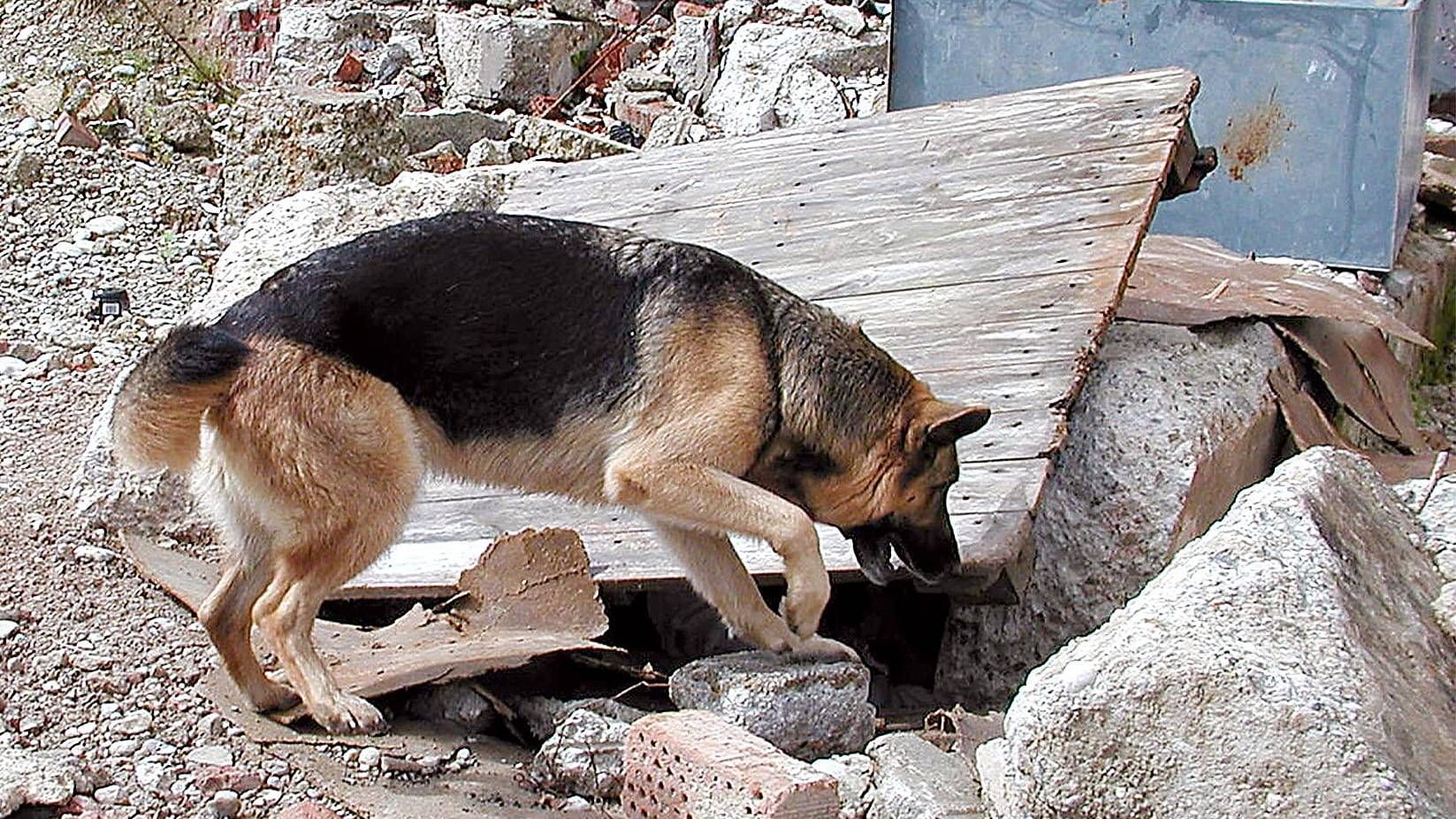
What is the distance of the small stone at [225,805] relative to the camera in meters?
4.01

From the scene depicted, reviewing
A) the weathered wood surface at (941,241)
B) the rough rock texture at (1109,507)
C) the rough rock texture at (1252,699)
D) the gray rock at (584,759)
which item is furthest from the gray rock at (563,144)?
the rough rock texture at (1252,699)

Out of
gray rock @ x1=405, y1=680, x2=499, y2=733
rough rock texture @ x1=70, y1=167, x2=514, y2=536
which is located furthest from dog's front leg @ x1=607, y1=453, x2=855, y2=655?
rough rock texture @ x1=70, y1=167, x2=514, y2=536

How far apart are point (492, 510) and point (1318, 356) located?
3077 millimetres

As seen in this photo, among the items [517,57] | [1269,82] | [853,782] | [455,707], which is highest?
[1269,82]

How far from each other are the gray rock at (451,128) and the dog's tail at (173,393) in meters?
5.47

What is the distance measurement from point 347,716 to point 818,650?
1.28 meters

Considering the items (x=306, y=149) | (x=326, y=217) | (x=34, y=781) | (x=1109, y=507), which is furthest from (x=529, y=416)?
(x=306, y=149)

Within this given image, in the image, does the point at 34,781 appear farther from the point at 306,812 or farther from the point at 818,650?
the point at 818,650

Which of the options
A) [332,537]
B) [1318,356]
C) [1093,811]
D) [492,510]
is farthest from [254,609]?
[1318,356]

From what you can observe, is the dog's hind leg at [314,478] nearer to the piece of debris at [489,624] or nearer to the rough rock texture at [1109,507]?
the piece of debris at [489,624]

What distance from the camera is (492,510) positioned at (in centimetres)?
557

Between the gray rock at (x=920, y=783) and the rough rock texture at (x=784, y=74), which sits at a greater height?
the rough rock texture at (x=784, y=74)

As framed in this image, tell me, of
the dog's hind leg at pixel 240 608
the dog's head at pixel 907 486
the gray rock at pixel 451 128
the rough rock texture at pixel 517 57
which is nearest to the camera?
the dog's hind leg at pixel 240 608

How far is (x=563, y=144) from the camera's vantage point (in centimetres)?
936
